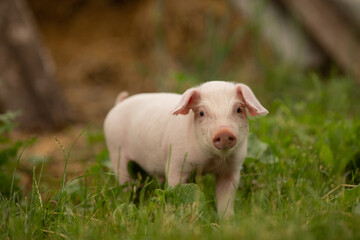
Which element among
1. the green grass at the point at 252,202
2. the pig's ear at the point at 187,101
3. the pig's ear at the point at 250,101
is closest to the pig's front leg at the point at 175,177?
the green grass at the point at 252,202

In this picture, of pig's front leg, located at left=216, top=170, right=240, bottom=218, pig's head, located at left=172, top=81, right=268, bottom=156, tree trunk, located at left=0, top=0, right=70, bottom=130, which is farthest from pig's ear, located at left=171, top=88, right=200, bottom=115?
tree trunk, located at left=0, top=0, right=70, bottom=130

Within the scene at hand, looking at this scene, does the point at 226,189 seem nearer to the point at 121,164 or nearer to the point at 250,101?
the point at 250,101

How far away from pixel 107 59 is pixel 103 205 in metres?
5.54

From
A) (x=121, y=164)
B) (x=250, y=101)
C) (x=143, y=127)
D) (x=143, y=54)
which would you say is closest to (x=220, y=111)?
(x=250, y=101)

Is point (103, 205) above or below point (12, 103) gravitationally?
below

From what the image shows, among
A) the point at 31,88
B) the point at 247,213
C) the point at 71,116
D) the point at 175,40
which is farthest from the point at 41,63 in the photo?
the point at 247,213

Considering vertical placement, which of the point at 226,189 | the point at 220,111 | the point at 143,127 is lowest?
the point at 226,189

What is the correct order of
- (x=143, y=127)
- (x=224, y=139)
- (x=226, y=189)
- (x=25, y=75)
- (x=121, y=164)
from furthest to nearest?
(x=25, y=75) < (x=121, y=164) < (x=143, y=127) < (x=226, y=189) < (x=224, y=139)

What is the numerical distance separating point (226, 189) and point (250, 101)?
60 centimetres

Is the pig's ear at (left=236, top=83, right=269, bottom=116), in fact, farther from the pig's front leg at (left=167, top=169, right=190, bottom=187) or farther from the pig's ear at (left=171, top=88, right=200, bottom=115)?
the pig's front leg at (left=167, top=169, right=190, bottom=187)

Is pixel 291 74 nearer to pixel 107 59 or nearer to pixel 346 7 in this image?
pixel 346 7

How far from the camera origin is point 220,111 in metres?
2.40

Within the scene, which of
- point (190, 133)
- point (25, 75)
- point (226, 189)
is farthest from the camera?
point (25, 75)

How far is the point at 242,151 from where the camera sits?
2650 millimetres
